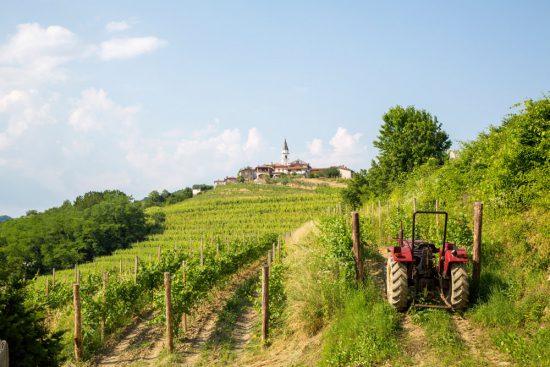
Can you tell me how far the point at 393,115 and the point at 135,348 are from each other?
28820 millimetres

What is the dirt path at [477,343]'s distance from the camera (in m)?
6.43

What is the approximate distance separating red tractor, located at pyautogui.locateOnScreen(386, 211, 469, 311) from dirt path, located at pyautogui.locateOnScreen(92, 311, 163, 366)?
695cm

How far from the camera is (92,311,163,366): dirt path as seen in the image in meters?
11.9

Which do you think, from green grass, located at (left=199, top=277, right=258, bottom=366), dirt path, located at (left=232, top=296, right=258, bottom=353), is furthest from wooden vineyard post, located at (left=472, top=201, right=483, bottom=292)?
dirt path, located at (left=232, top=296, right=258, bottom=353)

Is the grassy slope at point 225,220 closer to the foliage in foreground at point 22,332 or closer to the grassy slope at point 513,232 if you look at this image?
the grassy slope at point 513,232

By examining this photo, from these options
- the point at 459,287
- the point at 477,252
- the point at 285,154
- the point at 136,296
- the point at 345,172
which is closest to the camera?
the point at 459,287

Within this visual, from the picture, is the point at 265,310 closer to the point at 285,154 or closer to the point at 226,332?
the point at 226,332

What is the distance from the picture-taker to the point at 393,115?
36.3m

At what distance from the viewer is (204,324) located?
14.5 m

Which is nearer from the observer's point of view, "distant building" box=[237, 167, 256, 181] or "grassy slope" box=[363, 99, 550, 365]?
"grassy slope" box=[363, 99, 550, 365]

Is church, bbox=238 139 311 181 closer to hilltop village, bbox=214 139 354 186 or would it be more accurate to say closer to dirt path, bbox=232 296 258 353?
hilltop village, bbox=214 139 354 186

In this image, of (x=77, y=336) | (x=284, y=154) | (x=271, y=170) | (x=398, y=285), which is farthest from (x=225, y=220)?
(x=284, y=154)

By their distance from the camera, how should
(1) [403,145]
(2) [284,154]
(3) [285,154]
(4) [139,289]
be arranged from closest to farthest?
(4) [139,289], (1) [403,145], (2) [284,154], (3) [285,154]

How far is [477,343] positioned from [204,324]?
9.43m
